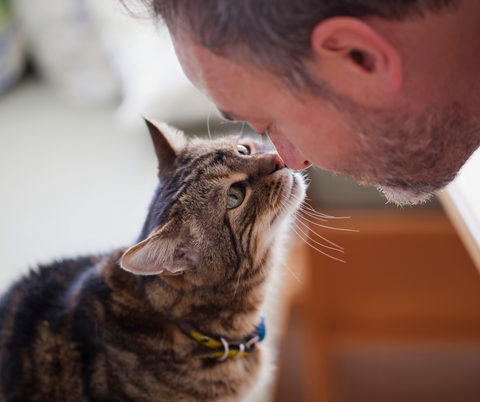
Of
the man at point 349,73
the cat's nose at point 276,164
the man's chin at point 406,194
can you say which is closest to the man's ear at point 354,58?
the man at point 349,73

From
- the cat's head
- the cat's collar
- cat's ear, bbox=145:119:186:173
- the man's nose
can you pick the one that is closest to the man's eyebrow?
the man's nose

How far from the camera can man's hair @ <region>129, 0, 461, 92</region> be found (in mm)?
532

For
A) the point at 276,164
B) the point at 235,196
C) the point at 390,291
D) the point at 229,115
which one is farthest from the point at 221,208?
the point at 390,291

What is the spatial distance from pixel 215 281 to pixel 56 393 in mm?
483

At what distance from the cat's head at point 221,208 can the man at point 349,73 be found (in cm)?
28

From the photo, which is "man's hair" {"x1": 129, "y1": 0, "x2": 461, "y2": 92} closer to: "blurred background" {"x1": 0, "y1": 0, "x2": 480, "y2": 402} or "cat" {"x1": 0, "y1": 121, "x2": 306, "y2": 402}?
"cat" {"x1": 0, "y1": 121, "x2": 306, "y2": 402}

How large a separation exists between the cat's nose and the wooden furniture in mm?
751

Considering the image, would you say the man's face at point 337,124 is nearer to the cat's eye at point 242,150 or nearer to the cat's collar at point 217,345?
the cat's eye at point 242,150

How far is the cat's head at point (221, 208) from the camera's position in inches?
38.6

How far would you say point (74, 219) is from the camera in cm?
167

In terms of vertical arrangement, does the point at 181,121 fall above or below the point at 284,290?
above

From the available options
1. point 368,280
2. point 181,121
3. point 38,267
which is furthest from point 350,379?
point 181,121

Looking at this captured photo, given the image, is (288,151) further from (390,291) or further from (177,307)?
(390,291)

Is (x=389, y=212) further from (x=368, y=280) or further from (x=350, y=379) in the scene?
(x=350, y=379)
